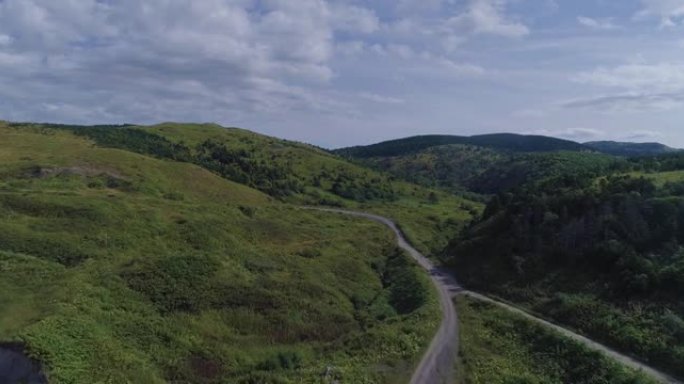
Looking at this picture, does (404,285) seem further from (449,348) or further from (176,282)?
(176,282)

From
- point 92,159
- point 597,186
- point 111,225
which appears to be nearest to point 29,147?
point 92,159

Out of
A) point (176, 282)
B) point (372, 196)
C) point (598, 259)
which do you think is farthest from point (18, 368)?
point (372, 196)

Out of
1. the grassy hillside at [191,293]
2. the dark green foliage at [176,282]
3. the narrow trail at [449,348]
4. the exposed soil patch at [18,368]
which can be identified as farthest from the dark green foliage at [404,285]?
the exposed soil patch at [18,368]

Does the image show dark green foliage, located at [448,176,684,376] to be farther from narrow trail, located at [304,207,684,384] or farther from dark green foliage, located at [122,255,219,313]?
dark green foliage, located at [122,255,219,313]

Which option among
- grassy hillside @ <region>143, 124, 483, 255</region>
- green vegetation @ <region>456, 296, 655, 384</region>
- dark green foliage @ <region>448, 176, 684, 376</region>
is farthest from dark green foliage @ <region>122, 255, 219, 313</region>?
grassy hillside @ <region>143, 124, 483, 255</region>

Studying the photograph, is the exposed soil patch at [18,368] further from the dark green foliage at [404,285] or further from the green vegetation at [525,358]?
the dark green foliage at [404,285]
